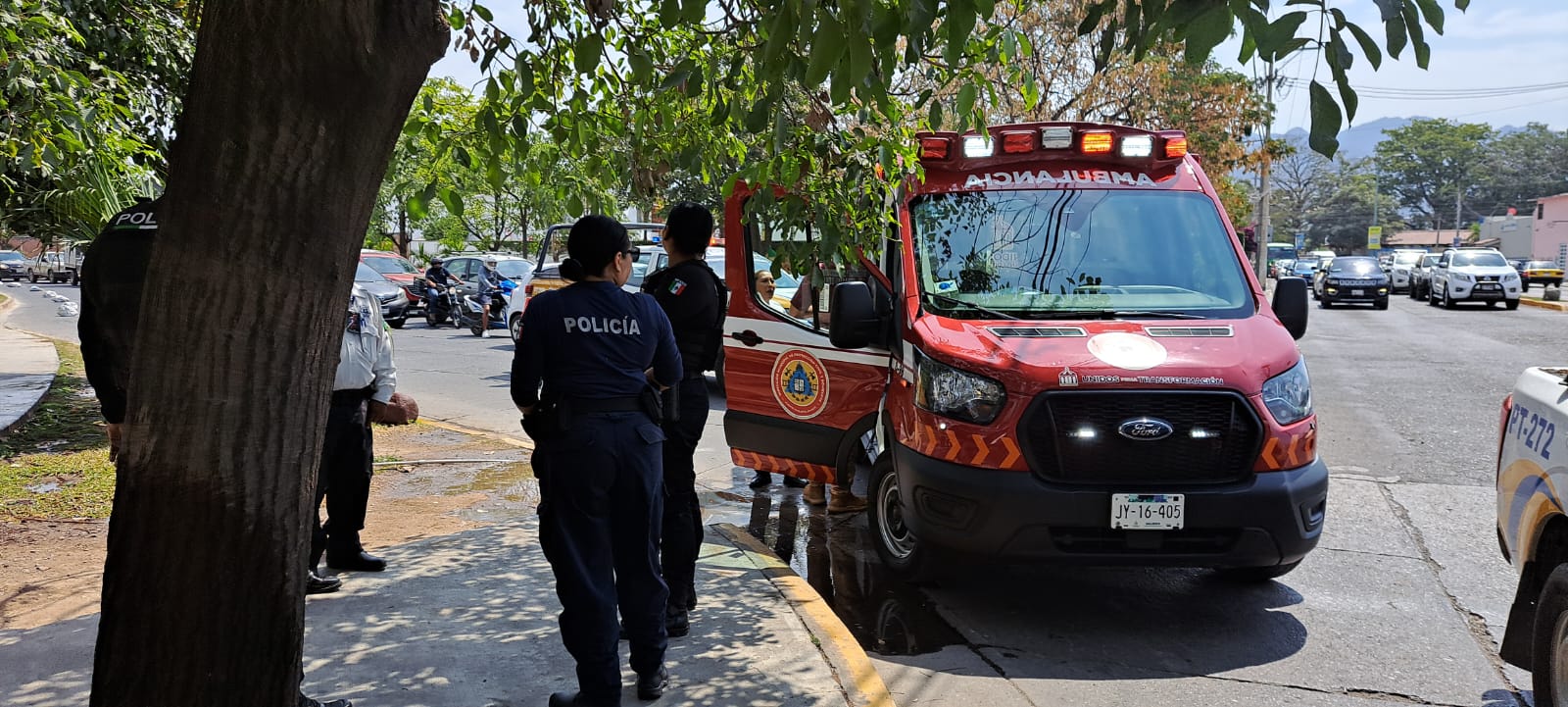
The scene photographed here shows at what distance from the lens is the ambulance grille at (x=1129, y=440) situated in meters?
4.92

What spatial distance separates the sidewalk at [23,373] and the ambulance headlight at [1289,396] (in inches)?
369

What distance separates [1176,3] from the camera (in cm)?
282

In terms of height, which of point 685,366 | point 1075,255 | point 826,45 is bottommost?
point 685,366

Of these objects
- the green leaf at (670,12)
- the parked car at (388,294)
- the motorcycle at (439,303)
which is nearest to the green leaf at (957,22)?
the green leaf at (670,12)

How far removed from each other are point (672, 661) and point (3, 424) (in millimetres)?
7744

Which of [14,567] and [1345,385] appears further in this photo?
[1345,385]

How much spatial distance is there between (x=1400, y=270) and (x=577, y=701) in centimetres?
4218

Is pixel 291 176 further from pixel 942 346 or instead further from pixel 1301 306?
pixel 1301 306

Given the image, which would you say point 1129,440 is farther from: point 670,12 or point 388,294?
point 388,294

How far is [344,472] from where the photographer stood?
533 cm

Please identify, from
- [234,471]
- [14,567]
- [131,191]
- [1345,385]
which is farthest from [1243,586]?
[1345,385]

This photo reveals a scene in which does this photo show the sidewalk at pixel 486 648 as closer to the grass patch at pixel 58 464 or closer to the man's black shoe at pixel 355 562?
the man's black shoe at pixel 355 562

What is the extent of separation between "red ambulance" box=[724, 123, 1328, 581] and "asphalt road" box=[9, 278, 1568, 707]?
32cm

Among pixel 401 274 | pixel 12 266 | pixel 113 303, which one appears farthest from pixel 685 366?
pixel 12 266
